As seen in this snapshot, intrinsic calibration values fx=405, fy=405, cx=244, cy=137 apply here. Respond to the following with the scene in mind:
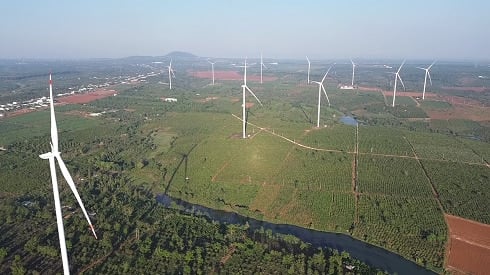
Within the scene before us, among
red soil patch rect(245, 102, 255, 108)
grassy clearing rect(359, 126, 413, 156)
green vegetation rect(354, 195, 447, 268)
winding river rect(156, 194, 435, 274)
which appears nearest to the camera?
winding river rect(156, 194, 435, 274)

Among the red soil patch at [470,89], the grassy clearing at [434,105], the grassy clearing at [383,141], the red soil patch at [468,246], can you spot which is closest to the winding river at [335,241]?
the red soil patch at [468,246]

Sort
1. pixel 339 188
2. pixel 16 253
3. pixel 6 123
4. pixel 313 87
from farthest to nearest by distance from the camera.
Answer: pixel 313 87, pixel 6 123, pixel 339 188, pixel 16 253

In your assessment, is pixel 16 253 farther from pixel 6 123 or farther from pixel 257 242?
pixel 6 123

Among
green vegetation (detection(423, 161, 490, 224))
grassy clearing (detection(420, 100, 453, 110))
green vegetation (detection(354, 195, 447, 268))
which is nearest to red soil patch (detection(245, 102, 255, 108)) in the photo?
grassy clearing (detection(420, 100, 453, 110))

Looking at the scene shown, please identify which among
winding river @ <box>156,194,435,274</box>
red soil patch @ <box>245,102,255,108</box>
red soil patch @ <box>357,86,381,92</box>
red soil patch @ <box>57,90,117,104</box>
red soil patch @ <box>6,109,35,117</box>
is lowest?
winding river @ <box>156,194,435,274</box>

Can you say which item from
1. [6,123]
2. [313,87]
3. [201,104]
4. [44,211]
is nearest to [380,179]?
[44,211]

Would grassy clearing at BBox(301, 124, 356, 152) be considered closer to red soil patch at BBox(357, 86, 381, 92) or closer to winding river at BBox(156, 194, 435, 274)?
winding river at BBox(156, 194, 435, 274)

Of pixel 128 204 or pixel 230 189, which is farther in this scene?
pixel 230 189
